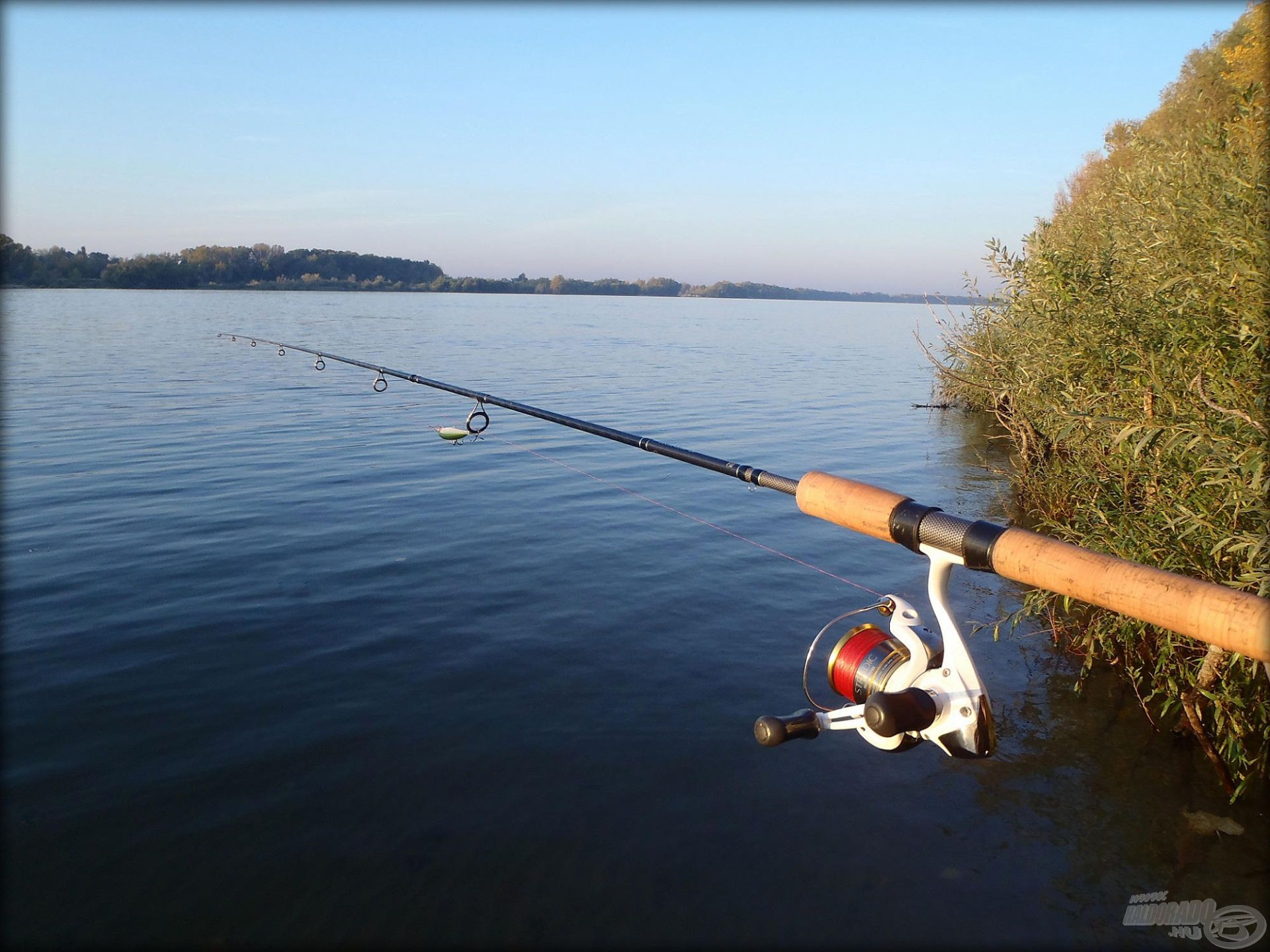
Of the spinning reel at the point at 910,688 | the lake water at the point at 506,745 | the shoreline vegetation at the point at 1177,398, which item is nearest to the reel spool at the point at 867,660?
the spinning reel at the point at 910,688

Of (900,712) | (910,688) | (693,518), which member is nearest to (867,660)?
(910,688)

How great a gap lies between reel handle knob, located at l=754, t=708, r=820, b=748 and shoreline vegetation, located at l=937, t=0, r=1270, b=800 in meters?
2.67

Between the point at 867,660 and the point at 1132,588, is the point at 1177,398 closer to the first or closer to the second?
the point at 867,660

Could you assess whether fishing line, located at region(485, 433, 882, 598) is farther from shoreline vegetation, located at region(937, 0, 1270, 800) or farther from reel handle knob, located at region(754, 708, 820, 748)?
reel handle knob, located at region(754, 708, 820, 748)

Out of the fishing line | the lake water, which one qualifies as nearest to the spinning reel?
the lake water

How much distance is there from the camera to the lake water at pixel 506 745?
4.52m

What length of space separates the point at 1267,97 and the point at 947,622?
16.0ft

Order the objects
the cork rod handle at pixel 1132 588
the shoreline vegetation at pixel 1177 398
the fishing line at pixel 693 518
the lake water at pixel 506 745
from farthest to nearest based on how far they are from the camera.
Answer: the fishing line at pixel 693 518
the shoreline vegetation at pixel 1177 398
the lake water at pixel 506 745
the cork rod handle at pixel 1132 588

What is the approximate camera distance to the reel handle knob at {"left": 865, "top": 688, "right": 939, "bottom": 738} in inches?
135

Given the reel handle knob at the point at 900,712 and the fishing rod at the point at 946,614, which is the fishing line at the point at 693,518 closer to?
the fishing rod at the point at 946,614

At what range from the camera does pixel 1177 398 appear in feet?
20.2

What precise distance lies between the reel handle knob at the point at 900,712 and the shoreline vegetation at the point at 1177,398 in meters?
2.40

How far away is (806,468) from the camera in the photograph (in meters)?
15.2

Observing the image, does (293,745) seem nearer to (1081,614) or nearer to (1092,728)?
(1092,728)
